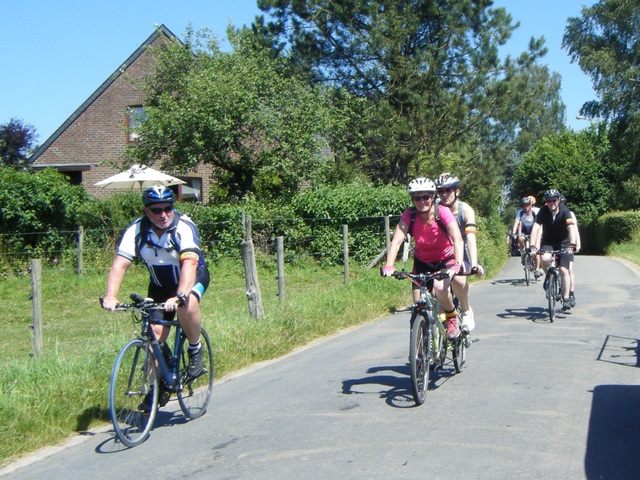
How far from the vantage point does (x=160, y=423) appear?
7000mm

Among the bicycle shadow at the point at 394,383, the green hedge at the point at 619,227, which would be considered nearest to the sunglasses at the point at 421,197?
the bicycle shadow at the point at 394,383

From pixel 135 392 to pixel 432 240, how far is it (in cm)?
310

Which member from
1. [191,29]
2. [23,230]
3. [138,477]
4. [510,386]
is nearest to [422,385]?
[510,386]

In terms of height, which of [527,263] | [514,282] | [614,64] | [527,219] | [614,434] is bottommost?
[614,434]

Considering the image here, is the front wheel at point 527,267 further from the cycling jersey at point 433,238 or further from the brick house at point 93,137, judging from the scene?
the brick house at point 93,137

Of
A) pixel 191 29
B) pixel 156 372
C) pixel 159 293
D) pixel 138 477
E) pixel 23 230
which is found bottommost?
pixel 138 477

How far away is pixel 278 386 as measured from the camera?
8.16 metres

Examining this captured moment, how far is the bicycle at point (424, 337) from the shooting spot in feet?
22.8

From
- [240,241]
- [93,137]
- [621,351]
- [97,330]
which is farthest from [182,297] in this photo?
[93,137]

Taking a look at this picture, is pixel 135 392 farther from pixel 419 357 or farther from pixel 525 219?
pixel 525 219

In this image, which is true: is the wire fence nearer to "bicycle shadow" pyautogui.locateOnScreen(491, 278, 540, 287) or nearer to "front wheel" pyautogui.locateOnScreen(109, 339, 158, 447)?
"bicycle shadow" pyautogui.locateOnScreen(491, 278, 540, 287)

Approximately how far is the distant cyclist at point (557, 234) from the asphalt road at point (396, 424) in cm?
245

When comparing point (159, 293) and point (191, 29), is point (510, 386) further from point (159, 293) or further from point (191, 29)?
point (191, 29)

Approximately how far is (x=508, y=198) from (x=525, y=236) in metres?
57.0
